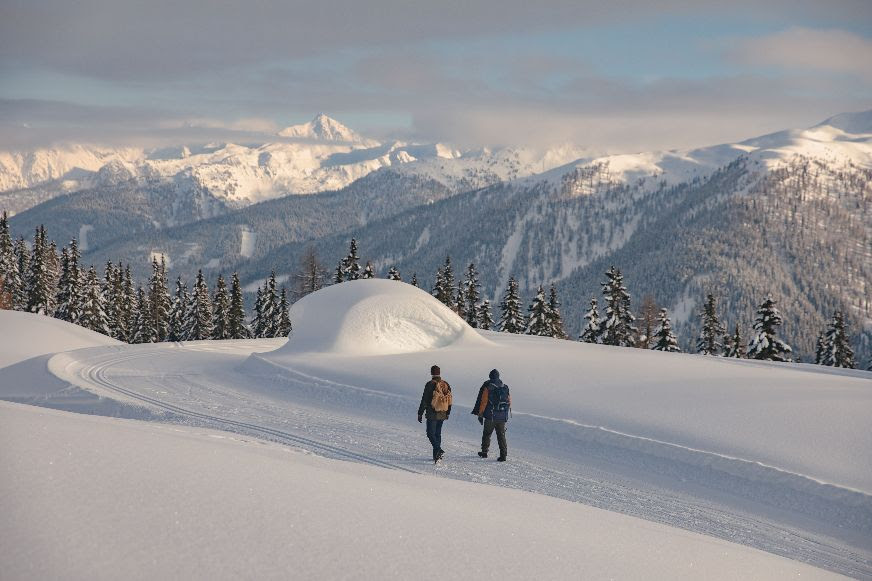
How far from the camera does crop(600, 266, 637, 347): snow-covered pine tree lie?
2077 inches

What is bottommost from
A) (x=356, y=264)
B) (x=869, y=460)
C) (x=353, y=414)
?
(x=353, y=414)

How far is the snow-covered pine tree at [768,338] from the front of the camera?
46312mm

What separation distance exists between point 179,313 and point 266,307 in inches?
423

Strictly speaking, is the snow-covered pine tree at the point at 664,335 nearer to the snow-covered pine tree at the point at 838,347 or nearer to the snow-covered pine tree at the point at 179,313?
the snow-covered pine tree at the point at 838,347

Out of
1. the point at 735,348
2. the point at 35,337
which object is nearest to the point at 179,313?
the point at 35,337

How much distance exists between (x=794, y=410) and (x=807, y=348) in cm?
19142

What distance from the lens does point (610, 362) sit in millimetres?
24453

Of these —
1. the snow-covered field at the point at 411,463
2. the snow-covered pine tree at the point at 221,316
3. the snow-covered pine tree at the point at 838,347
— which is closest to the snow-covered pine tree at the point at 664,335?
the snow-covered pine tree at the point at 838,347

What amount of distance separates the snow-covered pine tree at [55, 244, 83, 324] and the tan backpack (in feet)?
185

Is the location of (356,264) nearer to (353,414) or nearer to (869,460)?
(353,414)

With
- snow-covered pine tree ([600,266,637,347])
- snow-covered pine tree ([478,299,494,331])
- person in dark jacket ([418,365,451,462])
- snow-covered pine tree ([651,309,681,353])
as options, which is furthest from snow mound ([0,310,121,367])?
snow-covered pine tree ([651,309,681,353])

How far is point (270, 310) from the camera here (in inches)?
2435

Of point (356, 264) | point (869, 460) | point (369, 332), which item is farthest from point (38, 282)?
point (869, 460)

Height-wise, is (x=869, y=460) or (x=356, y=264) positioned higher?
(x=356, y=264)
